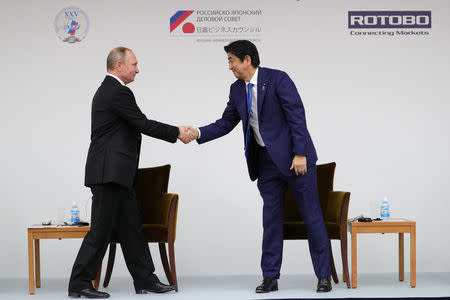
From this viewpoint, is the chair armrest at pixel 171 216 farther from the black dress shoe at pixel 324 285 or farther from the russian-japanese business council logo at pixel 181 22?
the russian-japanese business council logo at pixel 181 22

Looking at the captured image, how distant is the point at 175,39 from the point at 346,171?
1.89m

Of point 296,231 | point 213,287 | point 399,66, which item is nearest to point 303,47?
point 399,66

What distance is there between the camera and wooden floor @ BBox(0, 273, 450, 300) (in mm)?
4230

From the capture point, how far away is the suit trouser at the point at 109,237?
4.18 m

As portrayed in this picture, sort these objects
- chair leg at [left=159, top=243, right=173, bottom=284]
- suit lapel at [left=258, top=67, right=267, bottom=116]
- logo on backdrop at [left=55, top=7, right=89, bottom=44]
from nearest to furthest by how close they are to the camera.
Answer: suit lapel at [left=258, top=67, right=267, bottom=116] → chair leg at [left=159, top=243, right=173, bottom=284] → logo on backdrop at [left=55, top=7, right=89, bottom=44]

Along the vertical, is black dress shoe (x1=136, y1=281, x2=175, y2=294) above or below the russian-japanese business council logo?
below

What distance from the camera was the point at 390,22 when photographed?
231 inches

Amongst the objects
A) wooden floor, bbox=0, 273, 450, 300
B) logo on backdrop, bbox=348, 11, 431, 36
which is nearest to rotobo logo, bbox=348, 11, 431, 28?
logo on backdrop, bbox=348, 11, 431, 36

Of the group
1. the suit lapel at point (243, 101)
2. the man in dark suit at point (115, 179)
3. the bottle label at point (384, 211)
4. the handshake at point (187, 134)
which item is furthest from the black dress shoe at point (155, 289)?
the bottle label at point (384, 211)

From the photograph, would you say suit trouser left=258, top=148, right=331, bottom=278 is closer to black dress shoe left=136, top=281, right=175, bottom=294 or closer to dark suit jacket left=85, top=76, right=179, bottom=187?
black dress shoe left=136, top=281, right=175, bottom=294

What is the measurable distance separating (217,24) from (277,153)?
198cm

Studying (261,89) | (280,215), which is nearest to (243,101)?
(261,89)

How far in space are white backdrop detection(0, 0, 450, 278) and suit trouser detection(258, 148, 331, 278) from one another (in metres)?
1.45

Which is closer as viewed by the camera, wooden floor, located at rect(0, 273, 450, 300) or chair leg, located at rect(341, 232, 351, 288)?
wooden floor, located at rect(0, 273, 450, 300)
